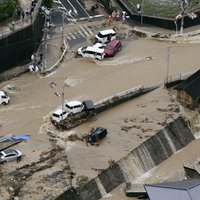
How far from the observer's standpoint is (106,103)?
53.6m

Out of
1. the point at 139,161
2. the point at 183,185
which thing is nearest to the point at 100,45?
the point at 139,161

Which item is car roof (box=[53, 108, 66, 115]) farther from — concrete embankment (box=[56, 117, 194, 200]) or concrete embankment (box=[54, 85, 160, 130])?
concrete embankment (box=[56, 117, 194, 200])

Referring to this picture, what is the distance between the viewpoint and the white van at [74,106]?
5184cm

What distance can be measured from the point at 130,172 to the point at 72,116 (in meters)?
7.03

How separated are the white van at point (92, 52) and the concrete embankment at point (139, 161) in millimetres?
11740

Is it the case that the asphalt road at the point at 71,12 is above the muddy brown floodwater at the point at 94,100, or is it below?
above

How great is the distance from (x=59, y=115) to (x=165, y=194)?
43.2 ft

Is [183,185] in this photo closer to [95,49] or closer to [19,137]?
[19,137]

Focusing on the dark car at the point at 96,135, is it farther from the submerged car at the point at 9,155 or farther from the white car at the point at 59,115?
the submerged car at the point at 9,155

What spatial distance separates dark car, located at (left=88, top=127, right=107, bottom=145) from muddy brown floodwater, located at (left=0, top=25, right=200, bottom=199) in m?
0.44

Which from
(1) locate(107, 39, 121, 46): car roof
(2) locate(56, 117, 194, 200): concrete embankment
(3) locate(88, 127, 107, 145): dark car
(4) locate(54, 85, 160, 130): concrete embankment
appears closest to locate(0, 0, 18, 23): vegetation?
(1) locate(107, 39, 121, 46): car roof

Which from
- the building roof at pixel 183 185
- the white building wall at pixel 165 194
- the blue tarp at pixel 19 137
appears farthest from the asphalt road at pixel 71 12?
the white building wall at pixel 165 194

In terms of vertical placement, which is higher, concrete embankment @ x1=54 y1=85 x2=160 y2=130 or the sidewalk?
the sidewalk

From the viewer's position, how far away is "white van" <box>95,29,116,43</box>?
63.8 m
